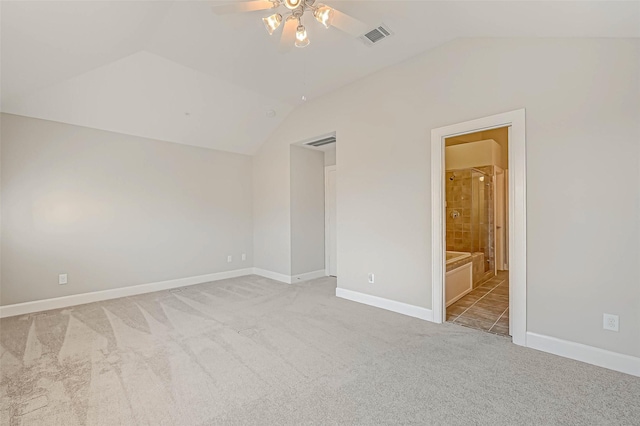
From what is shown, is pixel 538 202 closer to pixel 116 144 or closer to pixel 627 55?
pixel 627 55

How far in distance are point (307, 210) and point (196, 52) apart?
303 centimetres

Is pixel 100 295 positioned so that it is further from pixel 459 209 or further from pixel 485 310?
pixel 459 209

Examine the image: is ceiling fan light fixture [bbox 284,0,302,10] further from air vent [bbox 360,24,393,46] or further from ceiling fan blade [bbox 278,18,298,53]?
air vent [bbox 360,24,393,46]

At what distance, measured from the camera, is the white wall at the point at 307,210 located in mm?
5164

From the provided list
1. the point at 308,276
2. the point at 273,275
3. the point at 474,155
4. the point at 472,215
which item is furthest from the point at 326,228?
the point at 474,155

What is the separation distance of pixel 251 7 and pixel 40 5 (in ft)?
4.90

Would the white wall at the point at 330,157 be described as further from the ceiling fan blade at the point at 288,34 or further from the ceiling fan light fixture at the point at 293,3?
the ceiling fan light fixture at the point at 293,3

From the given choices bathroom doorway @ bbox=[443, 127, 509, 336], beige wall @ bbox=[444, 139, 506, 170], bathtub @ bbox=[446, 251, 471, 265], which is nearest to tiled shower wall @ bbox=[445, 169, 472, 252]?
bathroom doorway @ bbox=[443, 127, 509, 336]

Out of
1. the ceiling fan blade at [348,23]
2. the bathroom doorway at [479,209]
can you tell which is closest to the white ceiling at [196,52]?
the ceiling fan blade at [348,23]

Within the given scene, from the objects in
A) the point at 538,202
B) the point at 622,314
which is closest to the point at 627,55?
the point at 538,202

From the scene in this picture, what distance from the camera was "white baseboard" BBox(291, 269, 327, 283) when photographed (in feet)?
16.8

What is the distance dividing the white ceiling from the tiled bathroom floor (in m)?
2.76

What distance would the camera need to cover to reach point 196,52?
3309mm

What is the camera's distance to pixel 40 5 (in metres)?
2.00
